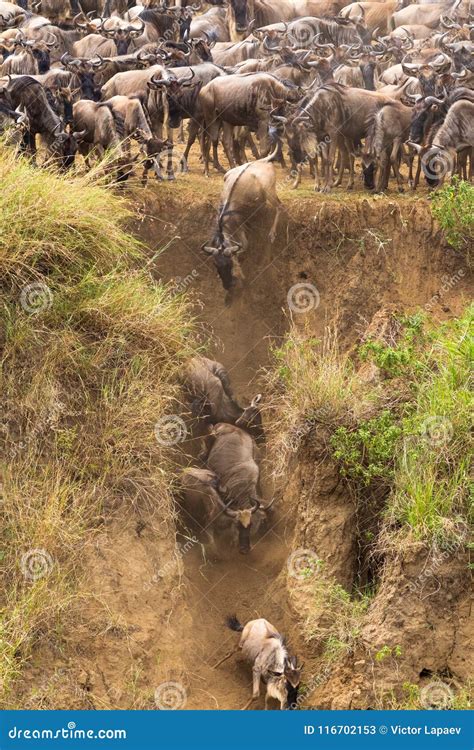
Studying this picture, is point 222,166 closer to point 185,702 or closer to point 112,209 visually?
point 112,209

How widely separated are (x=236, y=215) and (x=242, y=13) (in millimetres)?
10558

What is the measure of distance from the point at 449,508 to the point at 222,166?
23.2 feet

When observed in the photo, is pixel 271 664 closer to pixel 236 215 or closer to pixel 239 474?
pixel 239 474

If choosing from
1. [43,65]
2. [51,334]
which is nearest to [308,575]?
[51,334]

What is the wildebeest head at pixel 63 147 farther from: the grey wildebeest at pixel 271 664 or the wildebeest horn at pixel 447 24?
the wildebeest horn at pixel 447 24

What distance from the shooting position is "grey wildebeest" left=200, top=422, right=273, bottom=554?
11617 mm

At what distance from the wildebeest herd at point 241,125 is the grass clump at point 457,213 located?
86 cm

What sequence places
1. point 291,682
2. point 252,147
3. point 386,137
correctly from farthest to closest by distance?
point 252,147
point 386,137
point 291,682

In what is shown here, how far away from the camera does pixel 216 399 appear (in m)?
12.3

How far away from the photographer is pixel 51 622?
9.64 metres

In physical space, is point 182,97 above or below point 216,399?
above

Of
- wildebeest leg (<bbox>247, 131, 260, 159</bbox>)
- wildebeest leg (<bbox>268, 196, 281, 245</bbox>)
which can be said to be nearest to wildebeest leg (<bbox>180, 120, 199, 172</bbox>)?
wildebeest leg (<bbox>247, 131, 260, 159</bbox>)

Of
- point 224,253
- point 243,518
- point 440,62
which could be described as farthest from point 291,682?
point 440,62

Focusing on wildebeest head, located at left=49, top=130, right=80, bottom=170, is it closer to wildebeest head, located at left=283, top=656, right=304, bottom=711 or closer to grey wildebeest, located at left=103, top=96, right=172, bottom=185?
grey wildebeest, located at left=103, top=96, right=172, bottom=185
